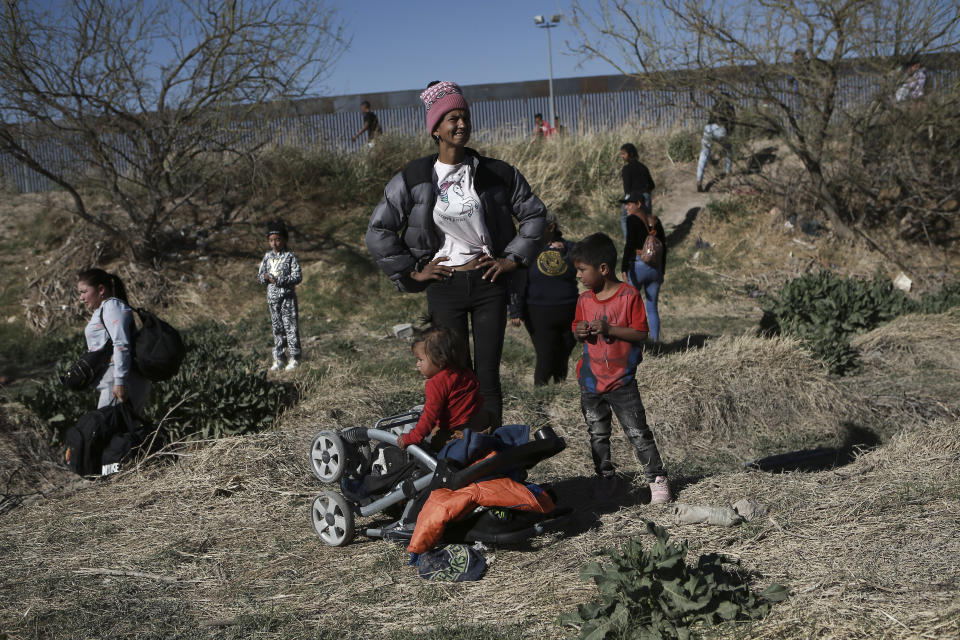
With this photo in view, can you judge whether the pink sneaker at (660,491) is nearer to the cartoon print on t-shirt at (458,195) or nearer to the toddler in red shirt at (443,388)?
the toddler in red shirt at (443,388)

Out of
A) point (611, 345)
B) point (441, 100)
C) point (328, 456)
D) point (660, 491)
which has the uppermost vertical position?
point (441, 100)

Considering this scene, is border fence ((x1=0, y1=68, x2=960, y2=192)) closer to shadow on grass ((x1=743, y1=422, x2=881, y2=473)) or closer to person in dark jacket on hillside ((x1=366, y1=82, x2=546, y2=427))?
shadow on grass ((x1=743, y1=422, x2=881, y2=473))

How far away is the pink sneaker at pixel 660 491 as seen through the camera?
479 centimetres

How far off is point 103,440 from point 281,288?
3.55 m

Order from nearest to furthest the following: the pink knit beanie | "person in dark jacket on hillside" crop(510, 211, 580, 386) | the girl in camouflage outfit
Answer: the pink knit beanie
"person in dark jacket on hillside" crop(510, 211, 580, 386)
the girl in camouflage outfit

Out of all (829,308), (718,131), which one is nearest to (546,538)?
(829,308)

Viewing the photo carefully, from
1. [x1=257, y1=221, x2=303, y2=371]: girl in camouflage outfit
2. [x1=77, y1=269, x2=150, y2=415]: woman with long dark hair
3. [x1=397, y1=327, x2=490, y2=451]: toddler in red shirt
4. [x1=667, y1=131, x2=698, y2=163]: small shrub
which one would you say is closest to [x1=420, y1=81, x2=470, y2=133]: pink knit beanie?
[x1=397, y1=327, x2=490, y2=451]: toddler in red shirt

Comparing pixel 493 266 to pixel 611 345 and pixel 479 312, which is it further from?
pixel 611 345

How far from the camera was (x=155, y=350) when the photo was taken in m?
5.77

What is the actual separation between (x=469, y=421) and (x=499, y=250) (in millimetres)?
1001

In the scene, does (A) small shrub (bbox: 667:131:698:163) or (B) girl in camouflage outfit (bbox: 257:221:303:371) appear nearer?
(B) girl in camouflage outfit (bbox: 257:221:303:371)

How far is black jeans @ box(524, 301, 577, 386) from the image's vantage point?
735 centimetres

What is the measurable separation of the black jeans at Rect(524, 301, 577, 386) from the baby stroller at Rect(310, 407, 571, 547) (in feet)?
8.72

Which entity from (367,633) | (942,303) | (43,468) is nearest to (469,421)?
(367,633)
